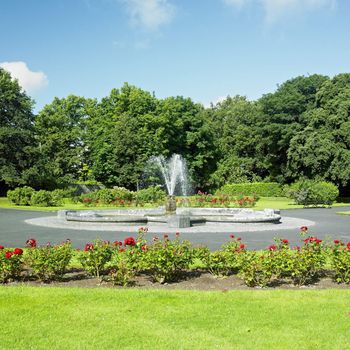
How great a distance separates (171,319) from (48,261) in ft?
10.2

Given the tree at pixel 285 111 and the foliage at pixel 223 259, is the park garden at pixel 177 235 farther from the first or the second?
the tree at pixel 285 111

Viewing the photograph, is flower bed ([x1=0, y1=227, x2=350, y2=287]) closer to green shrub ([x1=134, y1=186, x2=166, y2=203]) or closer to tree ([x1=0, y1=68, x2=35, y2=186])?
green shrub ([x1=134, y1=186, x2=166, y2=203])

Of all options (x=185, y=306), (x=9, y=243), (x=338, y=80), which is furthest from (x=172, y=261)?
(x=338, y=80)

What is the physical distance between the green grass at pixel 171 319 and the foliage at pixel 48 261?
1.76ft

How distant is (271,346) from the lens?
5309 mm

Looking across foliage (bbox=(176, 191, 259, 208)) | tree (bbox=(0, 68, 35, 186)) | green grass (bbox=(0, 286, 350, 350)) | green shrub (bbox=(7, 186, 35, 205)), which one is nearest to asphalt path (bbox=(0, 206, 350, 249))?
green grass (bbox=(0, 286, 350, 350))

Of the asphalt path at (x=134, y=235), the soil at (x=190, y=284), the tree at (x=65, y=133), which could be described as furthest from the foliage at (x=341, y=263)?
the tree at (x=65, y=133)

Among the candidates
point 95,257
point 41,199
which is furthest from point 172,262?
point 41,199

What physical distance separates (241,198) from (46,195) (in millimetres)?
15196

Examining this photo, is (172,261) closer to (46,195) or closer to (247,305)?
(247,305)

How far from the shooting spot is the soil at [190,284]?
26.9 feet

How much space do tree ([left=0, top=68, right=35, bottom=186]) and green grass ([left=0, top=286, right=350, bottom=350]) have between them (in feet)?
130

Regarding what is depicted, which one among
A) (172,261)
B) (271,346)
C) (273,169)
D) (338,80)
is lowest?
(271,346)

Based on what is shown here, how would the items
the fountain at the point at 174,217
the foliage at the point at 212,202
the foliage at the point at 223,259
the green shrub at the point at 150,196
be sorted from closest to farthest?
→ the foliage at the point at 223,259
the fountain at the point at 174,217
the foliage at the point at 212,202
the green shrub at the point at 150,196
